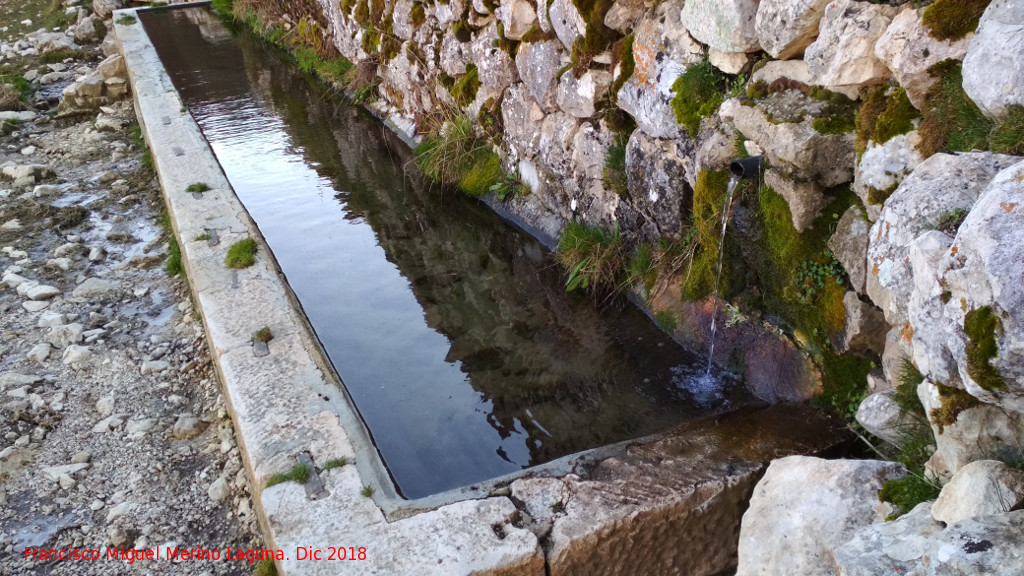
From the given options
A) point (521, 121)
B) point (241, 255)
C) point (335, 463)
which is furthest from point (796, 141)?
point (241, 255)

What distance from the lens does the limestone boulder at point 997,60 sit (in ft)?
6.97

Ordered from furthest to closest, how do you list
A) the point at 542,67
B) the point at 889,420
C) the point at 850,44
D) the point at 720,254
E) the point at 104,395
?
1. the point at 542,67
2. the point at 104,395
3. the point at 720,254
4. the point at 850,44
5. the point at 889,420

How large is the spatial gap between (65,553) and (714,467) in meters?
2.61

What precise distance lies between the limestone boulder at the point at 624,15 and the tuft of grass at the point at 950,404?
9.76 ft

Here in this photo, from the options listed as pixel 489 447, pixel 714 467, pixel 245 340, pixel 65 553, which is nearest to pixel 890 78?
pixel 714 467

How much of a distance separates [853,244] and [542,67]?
115 inches

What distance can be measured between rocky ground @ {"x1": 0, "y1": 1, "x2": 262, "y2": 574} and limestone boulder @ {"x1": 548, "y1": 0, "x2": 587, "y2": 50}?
2.91 meters

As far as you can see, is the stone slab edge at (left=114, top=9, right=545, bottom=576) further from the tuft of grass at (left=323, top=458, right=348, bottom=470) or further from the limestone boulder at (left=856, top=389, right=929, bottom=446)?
the limestone boulder at (left=856, top=389, right=929, bottom=446)

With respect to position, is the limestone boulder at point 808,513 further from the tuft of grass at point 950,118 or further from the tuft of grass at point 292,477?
the tuft of grass at point 292,477

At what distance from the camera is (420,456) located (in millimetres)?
3678

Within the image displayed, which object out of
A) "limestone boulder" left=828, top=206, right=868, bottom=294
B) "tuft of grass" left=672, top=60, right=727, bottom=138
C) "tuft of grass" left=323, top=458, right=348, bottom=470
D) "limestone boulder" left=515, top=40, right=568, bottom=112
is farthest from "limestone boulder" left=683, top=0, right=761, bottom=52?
"tuft of grass" left=323, top=458, right=348, bottom=470

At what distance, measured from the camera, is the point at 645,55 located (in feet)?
14.6

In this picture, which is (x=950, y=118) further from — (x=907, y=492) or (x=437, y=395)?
(x=437, y=395)

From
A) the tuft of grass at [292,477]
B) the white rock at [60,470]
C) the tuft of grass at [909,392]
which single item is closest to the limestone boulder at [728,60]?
the tuft of grass at [909,392]
